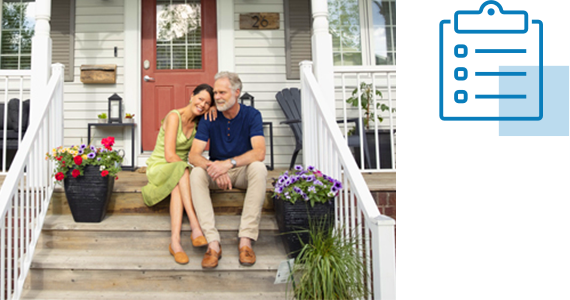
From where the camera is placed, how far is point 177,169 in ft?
8.09

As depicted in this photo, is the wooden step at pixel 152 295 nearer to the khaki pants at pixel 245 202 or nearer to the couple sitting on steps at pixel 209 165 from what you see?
the couple sitting on steps at pixel 209 165

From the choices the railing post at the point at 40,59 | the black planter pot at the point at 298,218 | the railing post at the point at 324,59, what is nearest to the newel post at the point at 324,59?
the railing post at the point at 324,59

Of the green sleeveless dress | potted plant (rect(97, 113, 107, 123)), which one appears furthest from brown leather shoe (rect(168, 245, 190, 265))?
potted plant (rect(97, 113, 107, 123))

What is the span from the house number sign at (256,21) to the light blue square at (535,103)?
2.48 meters

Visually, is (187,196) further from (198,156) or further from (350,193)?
(350,193)

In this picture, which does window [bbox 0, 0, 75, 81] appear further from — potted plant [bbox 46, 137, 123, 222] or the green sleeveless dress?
the green sleeveless dress

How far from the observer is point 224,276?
87.9 inches

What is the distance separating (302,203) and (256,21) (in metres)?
2.64

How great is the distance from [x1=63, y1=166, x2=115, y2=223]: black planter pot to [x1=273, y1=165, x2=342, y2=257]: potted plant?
44.1 inches

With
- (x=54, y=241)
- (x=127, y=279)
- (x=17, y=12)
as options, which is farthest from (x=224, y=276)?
(x=17, y=12)

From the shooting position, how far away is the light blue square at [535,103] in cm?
245

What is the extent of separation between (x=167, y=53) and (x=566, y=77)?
3.43 m

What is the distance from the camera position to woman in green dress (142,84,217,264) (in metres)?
2.36

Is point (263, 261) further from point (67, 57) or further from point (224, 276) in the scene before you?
point (67, 57)
